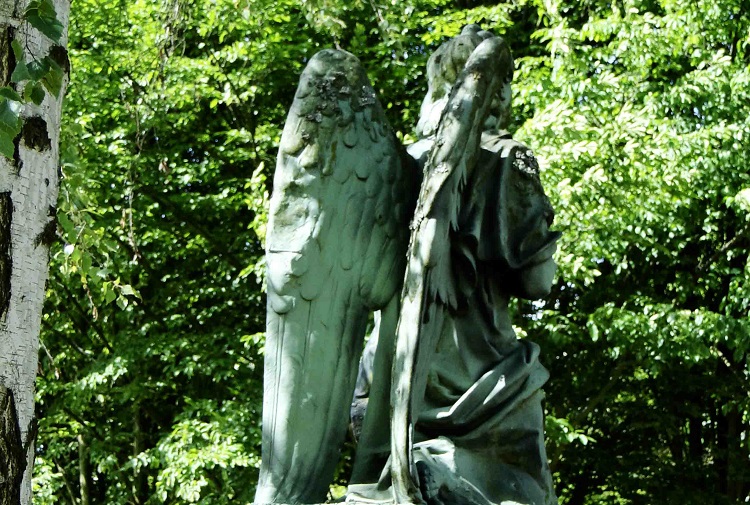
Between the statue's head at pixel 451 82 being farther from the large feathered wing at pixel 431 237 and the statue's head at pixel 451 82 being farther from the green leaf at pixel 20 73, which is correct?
the green leaf at pixel 20 73

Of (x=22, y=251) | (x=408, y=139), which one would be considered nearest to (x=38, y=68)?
(x=22, y=251)

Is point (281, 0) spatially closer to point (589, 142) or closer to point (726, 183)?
point (589, 142)

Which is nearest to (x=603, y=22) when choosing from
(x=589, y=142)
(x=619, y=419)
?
(x=589, y=142)

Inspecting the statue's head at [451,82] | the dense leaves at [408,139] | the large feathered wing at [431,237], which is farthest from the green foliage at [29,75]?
the dense leaves at [408,139]

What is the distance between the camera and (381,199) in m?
4.29

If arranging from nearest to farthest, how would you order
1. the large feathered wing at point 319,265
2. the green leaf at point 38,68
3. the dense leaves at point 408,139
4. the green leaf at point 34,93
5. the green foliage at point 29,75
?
the green foliage at point 29,75 → the green leaf at point 38,68 → the green leaf at point 34,93 → the large feathered wing at point 319,265 → the dense leaves at point 408,139

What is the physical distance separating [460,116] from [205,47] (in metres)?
9.94

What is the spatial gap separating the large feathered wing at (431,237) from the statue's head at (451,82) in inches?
15.6

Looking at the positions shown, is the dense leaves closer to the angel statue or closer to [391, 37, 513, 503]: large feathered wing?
the angel statue

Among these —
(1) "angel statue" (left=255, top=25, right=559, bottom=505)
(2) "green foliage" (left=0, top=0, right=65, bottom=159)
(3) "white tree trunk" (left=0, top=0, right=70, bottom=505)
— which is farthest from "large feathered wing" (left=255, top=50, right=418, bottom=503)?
(2) "green foliage" (left=0, top=0, right=65, bottom=159)

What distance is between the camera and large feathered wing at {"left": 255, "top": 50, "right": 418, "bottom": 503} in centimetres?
419

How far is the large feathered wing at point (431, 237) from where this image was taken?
4066 millimetres

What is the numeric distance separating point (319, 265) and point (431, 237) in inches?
15.8

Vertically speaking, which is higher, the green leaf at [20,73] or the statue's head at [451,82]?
the statue's head at [451,82]
